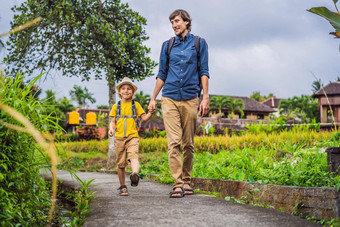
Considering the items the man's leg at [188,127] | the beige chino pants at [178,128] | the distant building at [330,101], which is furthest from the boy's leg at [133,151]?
the distant building at [330,101]

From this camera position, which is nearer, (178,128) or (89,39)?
(178,128)

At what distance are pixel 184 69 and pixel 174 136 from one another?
0.81 metres

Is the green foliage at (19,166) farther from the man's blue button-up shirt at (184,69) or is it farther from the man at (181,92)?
the man's blue button-up shirt at (184,69)

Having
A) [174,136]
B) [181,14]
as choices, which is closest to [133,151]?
[174,136]

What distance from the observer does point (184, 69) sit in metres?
4.69

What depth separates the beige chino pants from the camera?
455cm

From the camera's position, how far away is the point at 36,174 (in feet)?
11.1

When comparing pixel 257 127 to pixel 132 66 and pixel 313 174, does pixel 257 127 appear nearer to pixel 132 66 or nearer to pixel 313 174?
pixel 132 66

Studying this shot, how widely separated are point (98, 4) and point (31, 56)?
9.11 ft

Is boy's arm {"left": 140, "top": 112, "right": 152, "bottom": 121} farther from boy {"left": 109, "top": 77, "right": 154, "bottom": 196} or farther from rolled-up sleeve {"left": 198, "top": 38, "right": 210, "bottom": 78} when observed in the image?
rolled-up sleeve {"left": 198, "top": 38, "right": 210, "bottom": 78}

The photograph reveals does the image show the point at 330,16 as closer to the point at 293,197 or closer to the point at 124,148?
the point at 293,197

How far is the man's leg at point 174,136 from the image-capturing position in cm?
454

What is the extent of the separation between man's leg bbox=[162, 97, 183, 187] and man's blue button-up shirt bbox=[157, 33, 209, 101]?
0.13m

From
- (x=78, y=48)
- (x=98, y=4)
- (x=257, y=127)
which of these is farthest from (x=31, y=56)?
(x=257, y=127)
